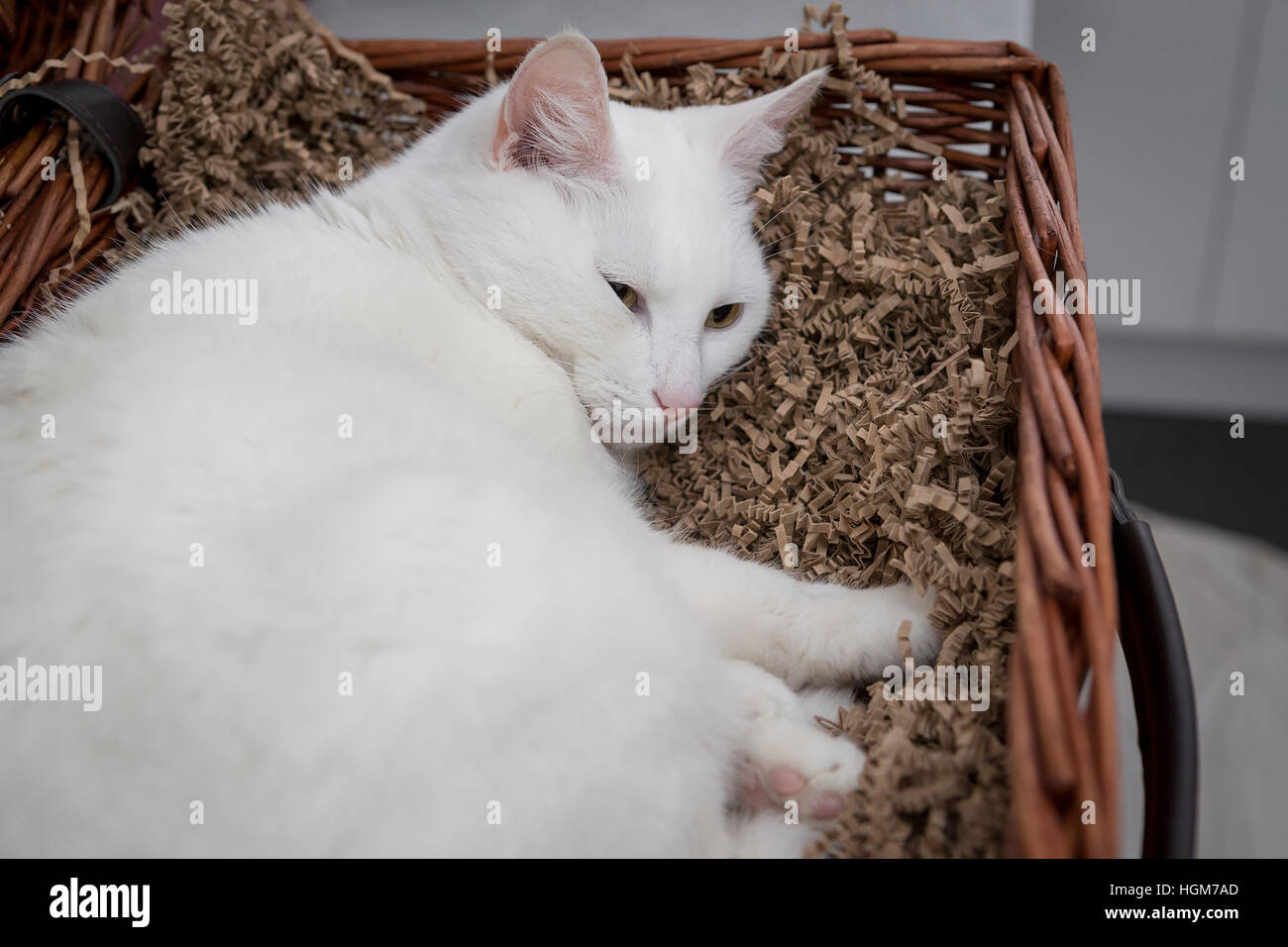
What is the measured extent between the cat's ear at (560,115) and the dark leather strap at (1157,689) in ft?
2.78

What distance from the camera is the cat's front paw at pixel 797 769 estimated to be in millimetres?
1004

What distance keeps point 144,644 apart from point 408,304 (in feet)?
2.04

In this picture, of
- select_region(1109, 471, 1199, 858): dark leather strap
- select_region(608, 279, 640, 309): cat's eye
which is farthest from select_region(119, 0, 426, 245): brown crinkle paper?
select_region(1109, 471, 1199, 858): dark leather strap

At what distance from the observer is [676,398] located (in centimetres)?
134

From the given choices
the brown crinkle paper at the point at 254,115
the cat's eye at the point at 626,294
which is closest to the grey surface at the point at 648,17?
the brown crinkle paper at the point at 254,115

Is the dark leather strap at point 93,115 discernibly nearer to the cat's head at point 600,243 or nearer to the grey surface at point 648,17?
the cat's head at point 600,243

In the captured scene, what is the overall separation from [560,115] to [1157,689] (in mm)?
1045

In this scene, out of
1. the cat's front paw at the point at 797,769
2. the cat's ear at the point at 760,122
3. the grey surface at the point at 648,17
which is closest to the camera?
the cat's front paw at the point at 797,769

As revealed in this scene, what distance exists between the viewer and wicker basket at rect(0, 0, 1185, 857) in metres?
0.75

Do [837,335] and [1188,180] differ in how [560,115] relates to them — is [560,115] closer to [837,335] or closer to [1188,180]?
[837,335]

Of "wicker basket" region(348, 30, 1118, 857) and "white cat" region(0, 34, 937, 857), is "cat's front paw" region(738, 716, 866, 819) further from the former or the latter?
"wicker basket" region(348, 30, 1118, 857)

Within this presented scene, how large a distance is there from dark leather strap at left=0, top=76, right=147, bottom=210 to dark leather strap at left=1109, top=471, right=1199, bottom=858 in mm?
1639

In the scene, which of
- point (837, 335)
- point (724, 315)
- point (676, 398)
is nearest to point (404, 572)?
point (676, 398)

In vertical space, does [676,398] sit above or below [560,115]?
below
